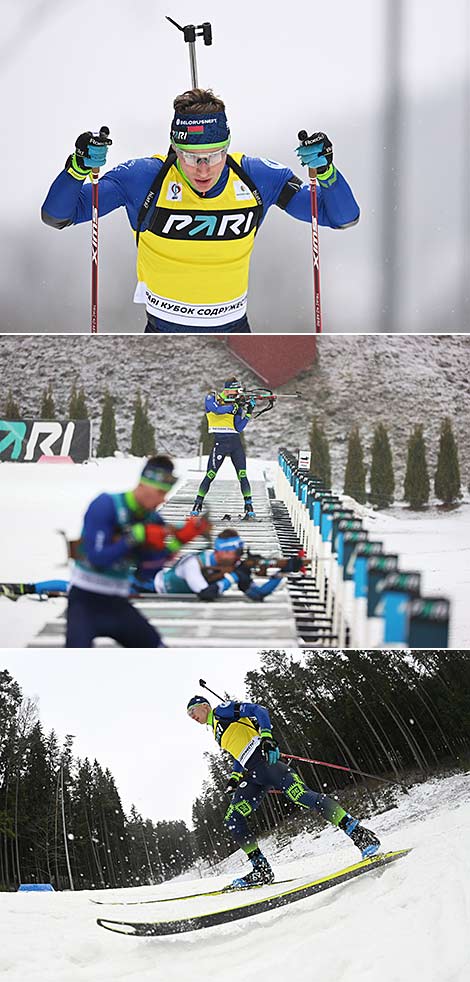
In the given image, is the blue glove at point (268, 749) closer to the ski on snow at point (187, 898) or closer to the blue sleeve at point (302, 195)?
the ski on snow at point (187, 898)

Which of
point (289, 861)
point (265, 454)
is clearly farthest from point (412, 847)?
point (265, 454)

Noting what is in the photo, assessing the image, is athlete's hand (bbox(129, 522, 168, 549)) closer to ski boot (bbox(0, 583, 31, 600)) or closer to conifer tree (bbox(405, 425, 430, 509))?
ski boot (bbox(0, 583, 31, 600))

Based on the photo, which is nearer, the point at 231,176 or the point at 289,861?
the point at 231,176

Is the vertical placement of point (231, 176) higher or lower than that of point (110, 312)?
higher

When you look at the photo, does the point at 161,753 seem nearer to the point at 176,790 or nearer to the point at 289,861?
the point at 176,790

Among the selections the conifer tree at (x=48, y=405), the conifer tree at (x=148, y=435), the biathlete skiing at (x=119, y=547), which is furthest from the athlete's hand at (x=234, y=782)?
the conifer tree at (x=48, y=405)

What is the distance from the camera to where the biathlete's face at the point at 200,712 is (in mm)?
4430

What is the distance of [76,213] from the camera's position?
13.8 ft

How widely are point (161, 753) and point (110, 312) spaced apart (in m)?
2.23

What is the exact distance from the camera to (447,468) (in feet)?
11.0

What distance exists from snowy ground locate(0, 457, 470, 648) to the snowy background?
2.34 m

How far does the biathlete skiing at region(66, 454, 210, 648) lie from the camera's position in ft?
10.6

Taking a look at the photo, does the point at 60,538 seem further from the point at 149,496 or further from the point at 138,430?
the point at 138,430

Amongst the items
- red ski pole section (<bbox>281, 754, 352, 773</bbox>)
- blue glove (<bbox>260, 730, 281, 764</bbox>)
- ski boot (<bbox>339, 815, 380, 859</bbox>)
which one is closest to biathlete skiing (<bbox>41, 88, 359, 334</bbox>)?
blue glove (<bbox>260, 730, 281, 764</bbox>)
